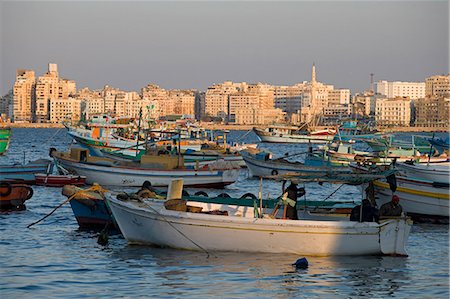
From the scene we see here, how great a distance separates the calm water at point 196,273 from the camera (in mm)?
16156

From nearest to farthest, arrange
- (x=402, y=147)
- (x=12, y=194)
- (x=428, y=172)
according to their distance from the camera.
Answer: (x=12, y=194) < (x=428, y=172) < (x=402, y=147)

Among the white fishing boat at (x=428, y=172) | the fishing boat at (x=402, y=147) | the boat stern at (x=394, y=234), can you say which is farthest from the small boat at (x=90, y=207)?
the fishing boat at (x=402, y=147)

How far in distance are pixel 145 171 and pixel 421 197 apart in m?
11.8

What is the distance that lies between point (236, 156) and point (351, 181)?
26.3 meters

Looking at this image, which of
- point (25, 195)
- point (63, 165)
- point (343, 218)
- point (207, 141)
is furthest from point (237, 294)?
point (207, 141)

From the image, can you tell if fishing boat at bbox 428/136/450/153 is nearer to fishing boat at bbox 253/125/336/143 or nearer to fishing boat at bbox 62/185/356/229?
fishing boat at bbox 62/185/356/229

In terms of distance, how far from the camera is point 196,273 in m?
17.5

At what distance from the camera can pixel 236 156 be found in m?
46.6

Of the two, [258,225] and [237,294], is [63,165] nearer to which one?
[258,225]

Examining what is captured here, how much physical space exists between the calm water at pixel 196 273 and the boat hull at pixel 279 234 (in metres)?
0.17

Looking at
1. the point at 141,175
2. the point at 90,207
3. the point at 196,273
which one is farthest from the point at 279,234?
the point at 141,175

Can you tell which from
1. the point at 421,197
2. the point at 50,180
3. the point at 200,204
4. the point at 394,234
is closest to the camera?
the point at 394,234

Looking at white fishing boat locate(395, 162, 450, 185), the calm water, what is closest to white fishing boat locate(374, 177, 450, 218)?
white fishing boat locate(395, 162, 450, 185)

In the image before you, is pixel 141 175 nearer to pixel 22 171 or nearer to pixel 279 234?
pixel 22 171
